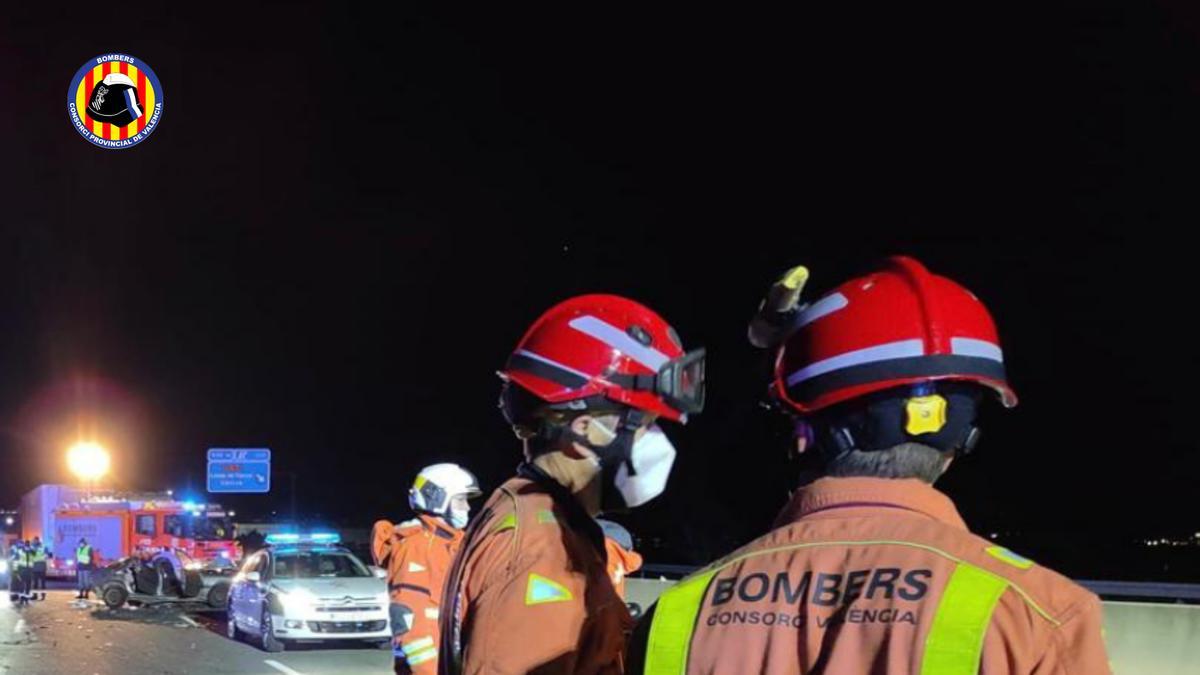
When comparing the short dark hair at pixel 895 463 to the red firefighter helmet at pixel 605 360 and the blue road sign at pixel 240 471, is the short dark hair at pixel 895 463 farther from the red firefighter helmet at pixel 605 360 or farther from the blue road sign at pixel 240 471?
the blue road sign at pixel 240 471

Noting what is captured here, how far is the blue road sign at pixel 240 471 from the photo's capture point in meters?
37.6

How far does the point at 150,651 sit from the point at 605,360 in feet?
53.2

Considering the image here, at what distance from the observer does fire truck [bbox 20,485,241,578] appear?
28.8m

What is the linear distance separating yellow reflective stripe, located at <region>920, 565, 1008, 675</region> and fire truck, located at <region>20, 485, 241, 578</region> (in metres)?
27.6

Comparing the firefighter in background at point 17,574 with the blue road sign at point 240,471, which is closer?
the firefighter in background at point 17,574

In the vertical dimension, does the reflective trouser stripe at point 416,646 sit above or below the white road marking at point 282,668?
above

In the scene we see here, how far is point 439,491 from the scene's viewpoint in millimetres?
6930

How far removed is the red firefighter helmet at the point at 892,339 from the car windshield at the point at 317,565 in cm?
1694

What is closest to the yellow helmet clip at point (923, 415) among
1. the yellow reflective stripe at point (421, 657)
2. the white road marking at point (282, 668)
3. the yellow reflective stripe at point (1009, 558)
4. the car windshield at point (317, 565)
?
the yellow reflective stripe at point (1009, 558)

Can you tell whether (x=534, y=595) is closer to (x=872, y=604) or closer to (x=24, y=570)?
(x=872, y=604)

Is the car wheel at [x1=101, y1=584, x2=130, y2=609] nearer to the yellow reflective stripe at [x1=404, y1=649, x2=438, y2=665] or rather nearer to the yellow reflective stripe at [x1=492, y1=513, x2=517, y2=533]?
the yellow reflective stripe at [x1=404, y1=649, x2=438, y2=665]

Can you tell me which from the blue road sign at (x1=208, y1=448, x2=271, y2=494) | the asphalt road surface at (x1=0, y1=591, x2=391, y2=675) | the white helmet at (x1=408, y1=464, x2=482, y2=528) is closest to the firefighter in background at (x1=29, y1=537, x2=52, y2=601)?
the asphalt road surface at (x1=0, y1=591, x2=391, y2=675)

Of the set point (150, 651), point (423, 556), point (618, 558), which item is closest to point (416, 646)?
point (423, 556)

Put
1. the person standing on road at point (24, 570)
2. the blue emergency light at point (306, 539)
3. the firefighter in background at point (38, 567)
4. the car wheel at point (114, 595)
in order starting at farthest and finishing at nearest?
the firefighter in background at point (38, 567)
the person standing on road at point (24, 570)
the car wheel at point (114, 595)
the blue emergency light at point (306, 539)
